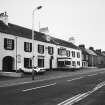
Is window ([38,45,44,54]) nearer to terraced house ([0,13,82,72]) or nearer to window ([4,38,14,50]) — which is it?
terraced house ([0,13,82,72])

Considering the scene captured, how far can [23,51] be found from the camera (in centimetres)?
3438

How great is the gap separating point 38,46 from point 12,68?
9.14 m

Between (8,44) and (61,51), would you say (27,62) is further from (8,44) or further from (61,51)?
(61,51)

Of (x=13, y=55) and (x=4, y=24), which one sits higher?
(x=4, y=24)

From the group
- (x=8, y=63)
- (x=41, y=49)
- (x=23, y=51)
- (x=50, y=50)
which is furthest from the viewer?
(x=50, y=50)

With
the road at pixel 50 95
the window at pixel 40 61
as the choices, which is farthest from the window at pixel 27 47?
the road at pixel 50 95

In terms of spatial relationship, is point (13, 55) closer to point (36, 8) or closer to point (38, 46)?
point (38, 46)

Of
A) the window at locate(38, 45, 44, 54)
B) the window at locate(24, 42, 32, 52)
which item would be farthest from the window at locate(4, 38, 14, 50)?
the window at locate(38, 45, 44, 54)

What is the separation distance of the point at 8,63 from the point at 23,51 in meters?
4.10

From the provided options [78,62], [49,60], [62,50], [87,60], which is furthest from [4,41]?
[87,60]

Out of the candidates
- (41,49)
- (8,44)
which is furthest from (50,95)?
(41,49)

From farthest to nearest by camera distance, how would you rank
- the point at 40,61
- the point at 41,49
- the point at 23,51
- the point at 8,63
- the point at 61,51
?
the point at 61,51, the point at 41,49, the point at 40,61, the point at 23,51, the point at 8,63

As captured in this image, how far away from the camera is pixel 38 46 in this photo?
39062 mm

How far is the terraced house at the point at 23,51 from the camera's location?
30797mm
